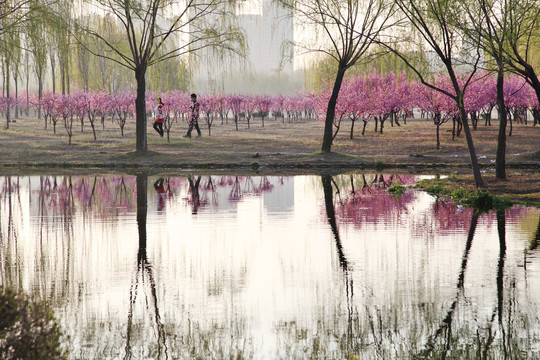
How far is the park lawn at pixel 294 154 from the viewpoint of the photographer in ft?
85.0

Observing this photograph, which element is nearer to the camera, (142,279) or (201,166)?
(142,279)

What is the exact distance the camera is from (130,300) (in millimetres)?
7086

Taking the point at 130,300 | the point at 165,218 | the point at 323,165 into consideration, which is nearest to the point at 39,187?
the point at 165,218

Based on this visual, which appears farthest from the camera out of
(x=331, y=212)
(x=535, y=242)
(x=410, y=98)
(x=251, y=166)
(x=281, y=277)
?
(x=410, y=98)

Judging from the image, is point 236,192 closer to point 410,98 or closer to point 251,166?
point 251,166

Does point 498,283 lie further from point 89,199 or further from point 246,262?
point 89,199

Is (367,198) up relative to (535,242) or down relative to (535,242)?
up

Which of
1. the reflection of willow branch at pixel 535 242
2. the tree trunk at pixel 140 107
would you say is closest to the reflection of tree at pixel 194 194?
the tree trunk at pixel 140 107

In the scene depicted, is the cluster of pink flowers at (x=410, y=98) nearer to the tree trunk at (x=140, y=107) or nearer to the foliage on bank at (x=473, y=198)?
the tree trunk at (x=140, y=107)

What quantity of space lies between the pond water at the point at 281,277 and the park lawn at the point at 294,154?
621cm

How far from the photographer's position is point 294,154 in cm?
2995

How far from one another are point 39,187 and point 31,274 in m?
12.2

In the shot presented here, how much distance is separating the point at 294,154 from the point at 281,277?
71.6 ft

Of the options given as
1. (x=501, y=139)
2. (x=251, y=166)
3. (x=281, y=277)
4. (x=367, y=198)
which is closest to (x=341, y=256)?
(x=281, y=277)
